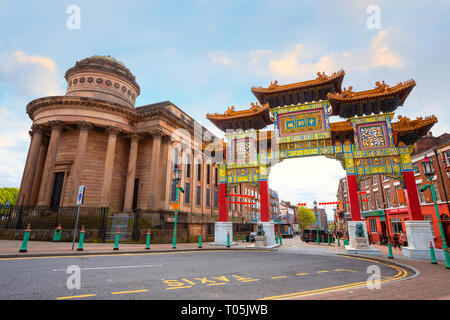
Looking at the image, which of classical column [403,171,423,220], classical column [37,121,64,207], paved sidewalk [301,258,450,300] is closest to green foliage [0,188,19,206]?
classical column [37,121,64,207]

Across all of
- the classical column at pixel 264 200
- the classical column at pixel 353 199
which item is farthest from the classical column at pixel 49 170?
the classical column at pixel 353 199

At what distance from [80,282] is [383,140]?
20.4 metres

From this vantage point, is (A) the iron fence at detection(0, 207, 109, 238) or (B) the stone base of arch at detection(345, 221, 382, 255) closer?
(B) the stone base of arch at detection(345, 221, 382, 255)

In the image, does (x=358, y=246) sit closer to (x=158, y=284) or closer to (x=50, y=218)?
(x=158, y=284)

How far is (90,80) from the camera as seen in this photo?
32469 mm

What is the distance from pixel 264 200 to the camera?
19359mm

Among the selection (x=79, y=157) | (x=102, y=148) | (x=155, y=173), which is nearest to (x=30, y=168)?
(x=79, y=157)

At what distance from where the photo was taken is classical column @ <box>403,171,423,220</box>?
15916 mm

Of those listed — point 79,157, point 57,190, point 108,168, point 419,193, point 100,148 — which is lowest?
point 419,193

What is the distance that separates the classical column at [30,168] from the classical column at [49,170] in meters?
1.77

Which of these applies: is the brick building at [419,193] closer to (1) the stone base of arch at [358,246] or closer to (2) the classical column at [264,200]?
(1) the stone base of arch at [358,246]

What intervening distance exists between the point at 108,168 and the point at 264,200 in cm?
1775

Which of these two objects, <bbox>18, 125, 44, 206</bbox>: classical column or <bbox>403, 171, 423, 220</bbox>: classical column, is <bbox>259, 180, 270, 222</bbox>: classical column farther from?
<bbox>18, 125, 44, 206</bbox>: classical column
